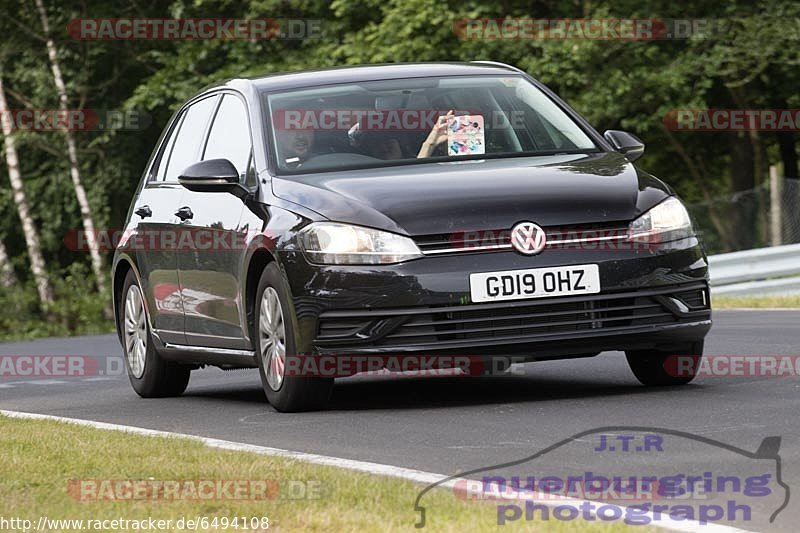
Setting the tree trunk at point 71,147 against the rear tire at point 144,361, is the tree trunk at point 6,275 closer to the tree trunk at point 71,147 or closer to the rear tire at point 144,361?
the tree trunk at point 71,147

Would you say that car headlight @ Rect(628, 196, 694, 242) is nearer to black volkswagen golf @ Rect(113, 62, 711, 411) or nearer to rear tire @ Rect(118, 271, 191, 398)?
black volkswagen golf @ Rect(113, 62, 711, 411)

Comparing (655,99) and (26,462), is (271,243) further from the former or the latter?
(655,99)

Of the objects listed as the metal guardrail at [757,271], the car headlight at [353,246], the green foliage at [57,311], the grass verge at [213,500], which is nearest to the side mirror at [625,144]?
the car headlight at [353,246]

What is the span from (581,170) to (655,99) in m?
22.3

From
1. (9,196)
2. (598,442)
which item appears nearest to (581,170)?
(598,442)

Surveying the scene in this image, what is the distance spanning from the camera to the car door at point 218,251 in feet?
33.6

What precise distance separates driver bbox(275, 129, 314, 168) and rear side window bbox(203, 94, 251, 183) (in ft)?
0.74

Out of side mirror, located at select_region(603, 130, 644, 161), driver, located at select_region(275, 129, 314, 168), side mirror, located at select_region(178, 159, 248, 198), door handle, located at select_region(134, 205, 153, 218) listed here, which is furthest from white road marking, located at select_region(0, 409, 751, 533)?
side mirror, located at select_region(603, 130, 644, 161)

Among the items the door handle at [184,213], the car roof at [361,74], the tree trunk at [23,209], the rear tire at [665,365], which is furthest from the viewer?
the tree trunk at [23,209]

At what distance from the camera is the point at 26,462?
7.75 m

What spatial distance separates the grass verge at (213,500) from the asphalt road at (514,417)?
0.48 meters

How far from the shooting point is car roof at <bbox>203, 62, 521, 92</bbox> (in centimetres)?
1087

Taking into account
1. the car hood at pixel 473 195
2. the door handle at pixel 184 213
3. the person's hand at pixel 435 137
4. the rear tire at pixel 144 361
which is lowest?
the rear tire at pixel 144 361

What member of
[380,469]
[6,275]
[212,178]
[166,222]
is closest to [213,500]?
[380,469]
